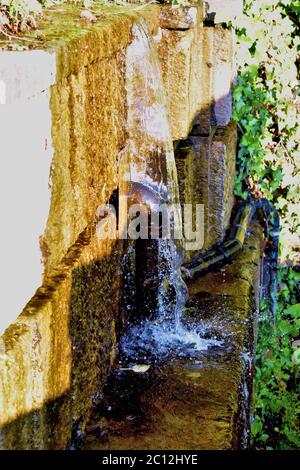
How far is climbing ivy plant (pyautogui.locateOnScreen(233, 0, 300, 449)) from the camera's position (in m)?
5.39

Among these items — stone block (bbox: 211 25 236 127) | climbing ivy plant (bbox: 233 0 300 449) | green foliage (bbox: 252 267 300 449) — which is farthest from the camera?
climbing ivy plant (bbox: 233 0 300 449)

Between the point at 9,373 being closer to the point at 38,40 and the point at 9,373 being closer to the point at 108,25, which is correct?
the point at 38,40

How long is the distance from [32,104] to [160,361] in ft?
5.80

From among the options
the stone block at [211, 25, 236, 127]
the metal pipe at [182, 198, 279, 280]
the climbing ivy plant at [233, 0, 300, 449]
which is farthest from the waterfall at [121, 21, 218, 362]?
the climbing ivy plant at [233, 0, 300, 449]

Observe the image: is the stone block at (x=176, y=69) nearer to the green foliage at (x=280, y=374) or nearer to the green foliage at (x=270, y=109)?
the green foliage at (x=270, y=109)

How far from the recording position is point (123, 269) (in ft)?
10.4

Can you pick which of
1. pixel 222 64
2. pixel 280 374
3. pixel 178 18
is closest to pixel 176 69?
pixel 178 18

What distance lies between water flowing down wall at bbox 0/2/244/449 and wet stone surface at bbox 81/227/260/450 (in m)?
0.11

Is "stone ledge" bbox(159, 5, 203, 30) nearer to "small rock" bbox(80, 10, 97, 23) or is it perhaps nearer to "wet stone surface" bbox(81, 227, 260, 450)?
"small rock" bbox(80, 10, 97, 23)

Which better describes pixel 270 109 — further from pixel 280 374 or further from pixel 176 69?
pixel 280 374

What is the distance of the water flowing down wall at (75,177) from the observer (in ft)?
5.89

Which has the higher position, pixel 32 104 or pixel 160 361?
pixel 32 104

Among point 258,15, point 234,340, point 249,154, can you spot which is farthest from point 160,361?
point 258,15

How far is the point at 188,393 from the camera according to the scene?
2.88 meters
